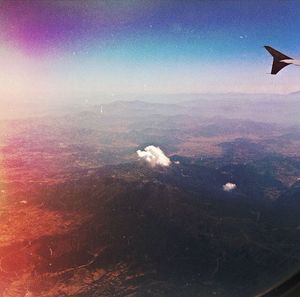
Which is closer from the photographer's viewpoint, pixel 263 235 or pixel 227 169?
pixel 263 235

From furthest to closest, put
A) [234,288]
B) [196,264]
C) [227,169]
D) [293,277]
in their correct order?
[227,169], [196,264], [234,288], [293,277]

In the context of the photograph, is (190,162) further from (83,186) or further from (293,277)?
(293,277)

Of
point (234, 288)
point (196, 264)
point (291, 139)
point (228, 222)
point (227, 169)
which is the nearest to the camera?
point (234, 288)

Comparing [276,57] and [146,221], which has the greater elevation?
[276,57]

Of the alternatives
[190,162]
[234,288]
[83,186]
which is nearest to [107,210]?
[83,186]

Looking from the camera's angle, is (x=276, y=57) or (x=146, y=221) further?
(x=146, y=221)

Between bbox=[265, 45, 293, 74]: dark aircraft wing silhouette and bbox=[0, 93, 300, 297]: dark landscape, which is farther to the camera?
bbox=[0, 93, 300, 297]: dark landscape

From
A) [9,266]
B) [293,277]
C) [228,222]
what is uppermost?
[293,277]

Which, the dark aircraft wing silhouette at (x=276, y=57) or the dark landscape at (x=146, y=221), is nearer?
the dark aircraft wing silhouette at (x=276, y=57)

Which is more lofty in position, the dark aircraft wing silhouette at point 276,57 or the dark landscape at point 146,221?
the dark aircraft wing silhouette at point 276,57

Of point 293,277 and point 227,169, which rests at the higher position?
point 293,277

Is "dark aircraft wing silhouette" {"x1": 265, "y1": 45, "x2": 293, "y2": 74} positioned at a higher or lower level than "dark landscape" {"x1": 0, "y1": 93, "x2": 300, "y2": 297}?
higher
